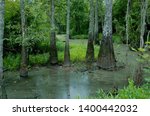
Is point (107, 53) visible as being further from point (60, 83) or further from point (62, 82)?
point (60, 83)

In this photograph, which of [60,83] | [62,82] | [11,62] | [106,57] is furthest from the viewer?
[106,57]

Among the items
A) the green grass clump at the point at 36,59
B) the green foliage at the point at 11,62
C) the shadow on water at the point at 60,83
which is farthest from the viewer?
the green grass clump at the point at 36,59

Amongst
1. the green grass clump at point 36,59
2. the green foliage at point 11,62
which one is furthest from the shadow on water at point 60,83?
the green grass clump at point 36,59

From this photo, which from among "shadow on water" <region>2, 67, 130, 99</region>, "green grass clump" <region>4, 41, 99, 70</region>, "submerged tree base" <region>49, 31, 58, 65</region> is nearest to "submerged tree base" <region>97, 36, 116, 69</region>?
"shadow on water" <region>2, 67, 130, 99</region>

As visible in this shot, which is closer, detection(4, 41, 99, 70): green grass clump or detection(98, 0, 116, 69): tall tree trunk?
detection(4, 41, 99, 70): green grass clump

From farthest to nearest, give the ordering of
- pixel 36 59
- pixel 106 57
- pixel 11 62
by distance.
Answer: pixel 36 59 < pixel 106 57 < pixel 11 62

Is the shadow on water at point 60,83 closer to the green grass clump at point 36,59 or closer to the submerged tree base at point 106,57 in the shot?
the submerged tree base at point 106,57

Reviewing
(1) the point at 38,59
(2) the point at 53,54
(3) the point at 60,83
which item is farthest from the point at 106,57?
(3) the point at 60,83

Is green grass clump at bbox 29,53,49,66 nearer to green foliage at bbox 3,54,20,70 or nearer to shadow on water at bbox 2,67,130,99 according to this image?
green foliage at bbox 3,54,20,70

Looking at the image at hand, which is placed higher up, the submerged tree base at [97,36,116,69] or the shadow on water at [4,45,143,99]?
the submerged tree base at [97,36,116,69]

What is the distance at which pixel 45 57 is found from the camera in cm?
1986

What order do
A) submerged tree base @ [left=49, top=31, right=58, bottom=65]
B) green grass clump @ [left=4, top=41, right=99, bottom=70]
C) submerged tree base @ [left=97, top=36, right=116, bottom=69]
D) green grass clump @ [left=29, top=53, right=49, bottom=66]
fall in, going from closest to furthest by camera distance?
green grass clump @ [left=4, top=41, right=99, bottom=70] < submerged tree base @ [left=97, top=36, right=116, bottom=69] < green grass clump @ [left=29, top=53, right=49, bottom=66] < submerged tree base @ [left=49, top=31, right=58, bottom=65]

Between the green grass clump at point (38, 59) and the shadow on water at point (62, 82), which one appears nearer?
the shadow on water at point (62, 82)

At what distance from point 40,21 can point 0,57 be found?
860cm
